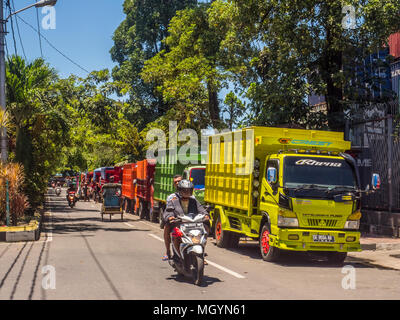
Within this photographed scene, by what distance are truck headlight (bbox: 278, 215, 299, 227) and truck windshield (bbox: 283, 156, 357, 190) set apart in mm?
726

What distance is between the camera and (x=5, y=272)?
10.5 meters

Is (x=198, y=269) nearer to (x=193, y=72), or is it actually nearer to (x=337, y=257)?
(x=337, y=257)

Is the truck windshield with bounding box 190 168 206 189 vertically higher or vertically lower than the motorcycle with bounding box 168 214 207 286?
higher

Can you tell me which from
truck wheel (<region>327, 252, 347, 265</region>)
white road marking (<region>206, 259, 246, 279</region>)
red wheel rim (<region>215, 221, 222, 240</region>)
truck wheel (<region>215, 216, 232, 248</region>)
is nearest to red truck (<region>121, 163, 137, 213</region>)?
red wheel rim (<region>215, 221, 222, 240</region>)

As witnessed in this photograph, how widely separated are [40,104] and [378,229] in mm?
13789

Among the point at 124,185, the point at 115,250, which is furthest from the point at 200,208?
the point at 124,185

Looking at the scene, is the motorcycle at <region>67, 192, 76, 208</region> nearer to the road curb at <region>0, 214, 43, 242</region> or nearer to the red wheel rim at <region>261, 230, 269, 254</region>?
the road curb at <region>0, 214, 43, 242</region>

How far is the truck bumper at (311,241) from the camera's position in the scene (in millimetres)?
11742

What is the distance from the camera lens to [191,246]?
9.29 m

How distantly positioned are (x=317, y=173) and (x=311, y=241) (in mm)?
1520

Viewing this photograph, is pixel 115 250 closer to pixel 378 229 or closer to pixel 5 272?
pixel 5 272

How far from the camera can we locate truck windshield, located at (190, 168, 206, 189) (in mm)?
19334

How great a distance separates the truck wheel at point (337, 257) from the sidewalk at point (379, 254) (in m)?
0.84

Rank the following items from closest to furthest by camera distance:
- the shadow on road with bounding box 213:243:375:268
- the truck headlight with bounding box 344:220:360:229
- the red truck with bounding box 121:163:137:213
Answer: the truck headlight with bounding box 344:220:360:229
the shadow on road with bounding box 213:243:375:268
the red truck with bounding box 121:163:137:213
